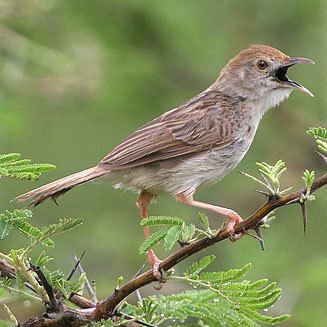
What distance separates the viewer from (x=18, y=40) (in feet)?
26.3

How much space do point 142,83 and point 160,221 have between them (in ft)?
18.5

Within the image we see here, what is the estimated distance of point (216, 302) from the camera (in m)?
3.65

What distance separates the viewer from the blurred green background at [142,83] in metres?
8.23

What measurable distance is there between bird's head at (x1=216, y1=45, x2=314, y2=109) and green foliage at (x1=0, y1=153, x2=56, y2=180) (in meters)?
2.65

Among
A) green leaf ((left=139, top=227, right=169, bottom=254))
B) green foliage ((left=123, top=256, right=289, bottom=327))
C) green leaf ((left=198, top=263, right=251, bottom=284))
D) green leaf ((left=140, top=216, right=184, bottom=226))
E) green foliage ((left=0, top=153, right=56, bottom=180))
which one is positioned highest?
green foliage ((left=0, top=153, right=56, bottom=180))

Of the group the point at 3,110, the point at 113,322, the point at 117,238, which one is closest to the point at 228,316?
the point at 113,322

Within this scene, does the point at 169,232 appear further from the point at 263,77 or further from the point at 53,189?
the point at 263,77

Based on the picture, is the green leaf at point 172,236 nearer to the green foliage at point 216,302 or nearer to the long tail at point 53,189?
the green foliage at point 216,302

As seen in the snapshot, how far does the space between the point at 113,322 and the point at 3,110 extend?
455cm

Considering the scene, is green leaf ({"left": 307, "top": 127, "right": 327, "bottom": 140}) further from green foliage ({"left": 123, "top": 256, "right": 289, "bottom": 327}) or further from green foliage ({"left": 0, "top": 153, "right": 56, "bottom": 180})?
green foliage ({"left": 0, "top": 153, "right": 56, "bottom": 180})

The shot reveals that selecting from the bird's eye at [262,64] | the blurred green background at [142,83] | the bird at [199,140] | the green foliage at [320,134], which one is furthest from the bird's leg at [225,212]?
the blurred green background at [142,83]

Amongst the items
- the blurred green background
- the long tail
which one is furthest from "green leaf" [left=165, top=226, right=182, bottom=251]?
the blurred green background

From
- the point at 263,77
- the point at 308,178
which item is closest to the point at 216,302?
the point at 308,178

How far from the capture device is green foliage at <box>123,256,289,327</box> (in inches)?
141
